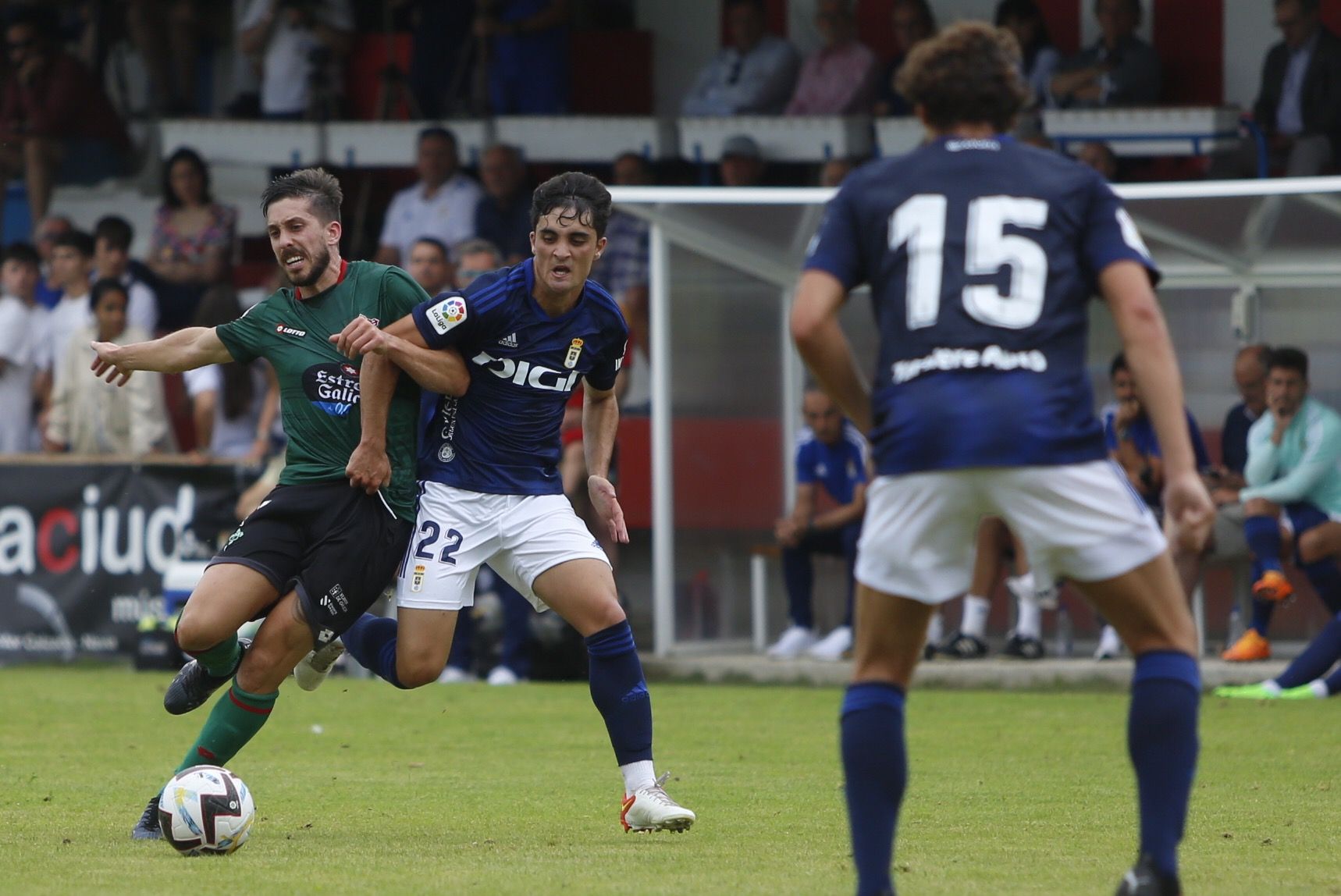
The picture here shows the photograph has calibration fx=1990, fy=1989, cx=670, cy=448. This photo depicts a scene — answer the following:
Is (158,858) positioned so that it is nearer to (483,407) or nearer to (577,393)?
(483,407)

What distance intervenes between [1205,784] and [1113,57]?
8.08 m

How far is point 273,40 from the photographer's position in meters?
17.6

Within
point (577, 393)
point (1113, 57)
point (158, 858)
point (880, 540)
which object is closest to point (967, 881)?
point (880, 540)

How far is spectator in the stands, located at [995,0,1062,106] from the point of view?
→ 14391mm

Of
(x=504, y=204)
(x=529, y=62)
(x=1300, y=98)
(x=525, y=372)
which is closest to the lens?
(x=525, y=372)

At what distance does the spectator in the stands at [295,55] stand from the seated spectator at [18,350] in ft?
10.0

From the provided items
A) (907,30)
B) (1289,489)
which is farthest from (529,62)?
(1289,489)

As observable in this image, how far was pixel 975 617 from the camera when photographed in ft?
41.5

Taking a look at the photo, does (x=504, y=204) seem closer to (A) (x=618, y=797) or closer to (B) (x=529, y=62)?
(B) (x=529, y=62)

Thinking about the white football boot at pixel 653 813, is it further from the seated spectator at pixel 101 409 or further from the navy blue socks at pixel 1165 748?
the seated spectator at pixel 101 409

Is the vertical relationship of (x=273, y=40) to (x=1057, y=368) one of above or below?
above

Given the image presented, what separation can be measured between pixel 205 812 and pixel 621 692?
1385 millimetres

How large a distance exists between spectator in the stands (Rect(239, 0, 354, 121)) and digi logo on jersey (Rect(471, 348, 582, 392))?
441 inches

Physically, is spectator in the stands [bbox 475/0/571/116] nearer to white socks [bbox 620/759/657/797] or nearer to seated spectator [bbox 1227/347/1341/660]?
seated spectator [bbox 1227/347/1341/660]
